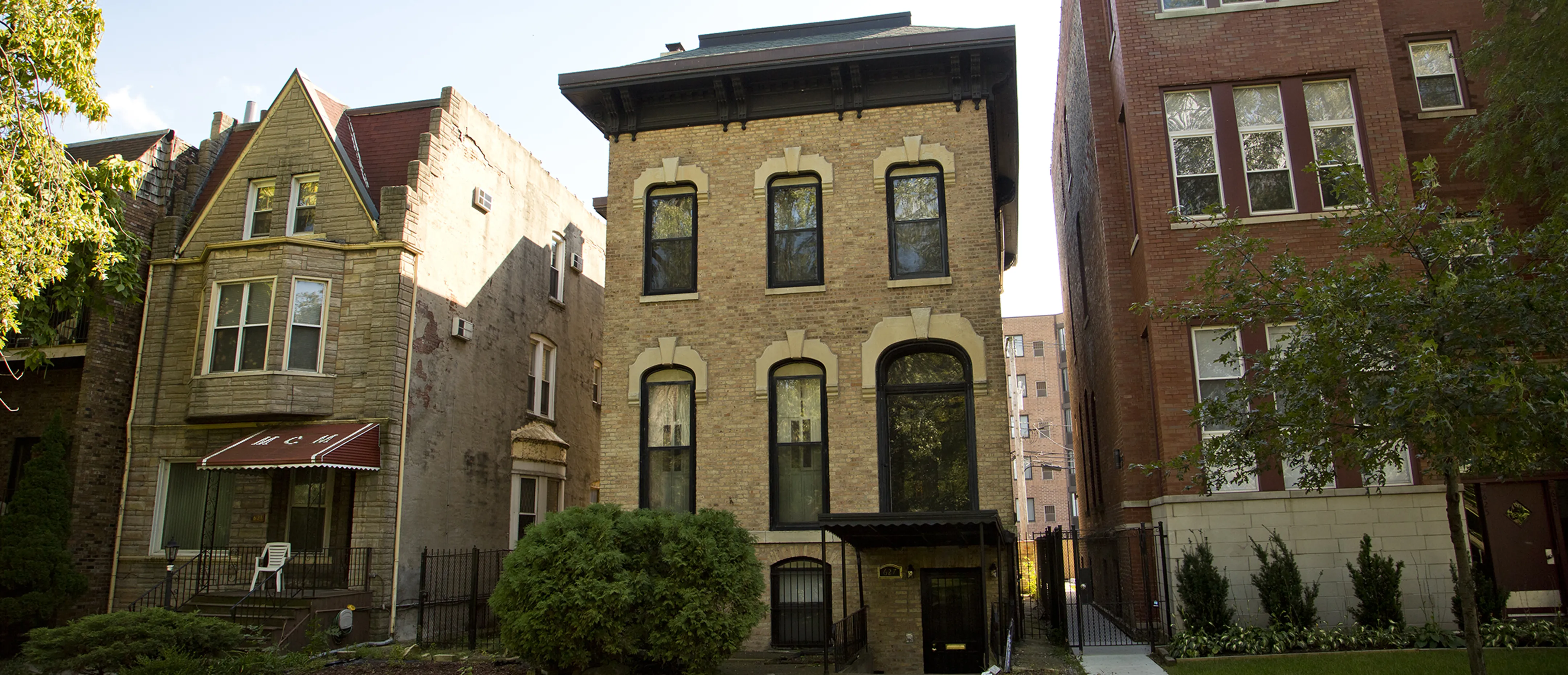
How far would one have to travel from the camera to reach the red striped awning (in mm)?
15828

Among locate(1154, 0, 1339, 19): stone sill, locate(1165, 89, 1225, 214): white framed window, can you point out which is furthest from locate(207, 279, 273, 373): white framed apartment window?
locate(1154, 0, 1339, 19): stone sill

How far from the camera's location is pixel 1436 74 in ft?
55.6

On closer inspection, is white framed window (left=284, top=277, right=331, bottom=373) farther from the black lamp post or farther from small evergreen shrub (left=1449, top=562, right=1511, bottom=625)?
small evergreen shrub (left=1449, top=562, right=1511, bottom=625)

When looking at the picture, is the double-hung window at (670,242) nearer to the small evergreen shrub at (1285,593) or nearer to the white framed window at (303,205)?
the white framed window at (303,205)

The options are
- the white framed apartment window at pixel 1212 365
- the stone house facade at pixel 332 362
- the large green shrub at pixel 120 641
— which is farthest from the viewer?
the stone house facade at pixel 332 362

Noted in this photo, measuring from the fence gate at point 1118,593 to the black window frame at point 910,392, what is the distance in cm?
199

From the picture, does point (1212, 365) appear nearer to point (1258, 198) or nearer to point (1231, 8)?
point (1258, 198)

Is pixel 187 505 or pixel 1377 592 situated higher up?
pixel 187 505

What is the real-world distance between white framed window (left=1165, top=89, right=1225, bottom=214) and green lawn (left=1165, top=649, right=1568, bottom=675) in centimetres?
663

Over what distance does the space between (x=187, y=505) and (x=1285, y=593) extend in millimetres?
18807

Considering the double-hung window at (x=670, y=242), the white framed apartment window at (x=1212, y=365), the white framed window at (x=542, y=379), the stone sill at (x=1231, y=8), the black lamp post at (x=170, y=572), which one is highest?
the stone sill at (x=1231, y=8)

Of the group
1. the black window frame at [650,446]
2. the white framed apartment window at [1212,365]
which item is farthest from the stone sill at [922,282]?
the white framed apartment window at [1212,365]

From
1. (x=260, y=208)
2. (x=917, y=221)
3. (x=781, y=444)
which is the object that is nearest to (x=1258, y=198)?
(x=917, y=221)

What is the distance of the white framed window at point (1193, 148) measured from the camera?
15.1 metres
